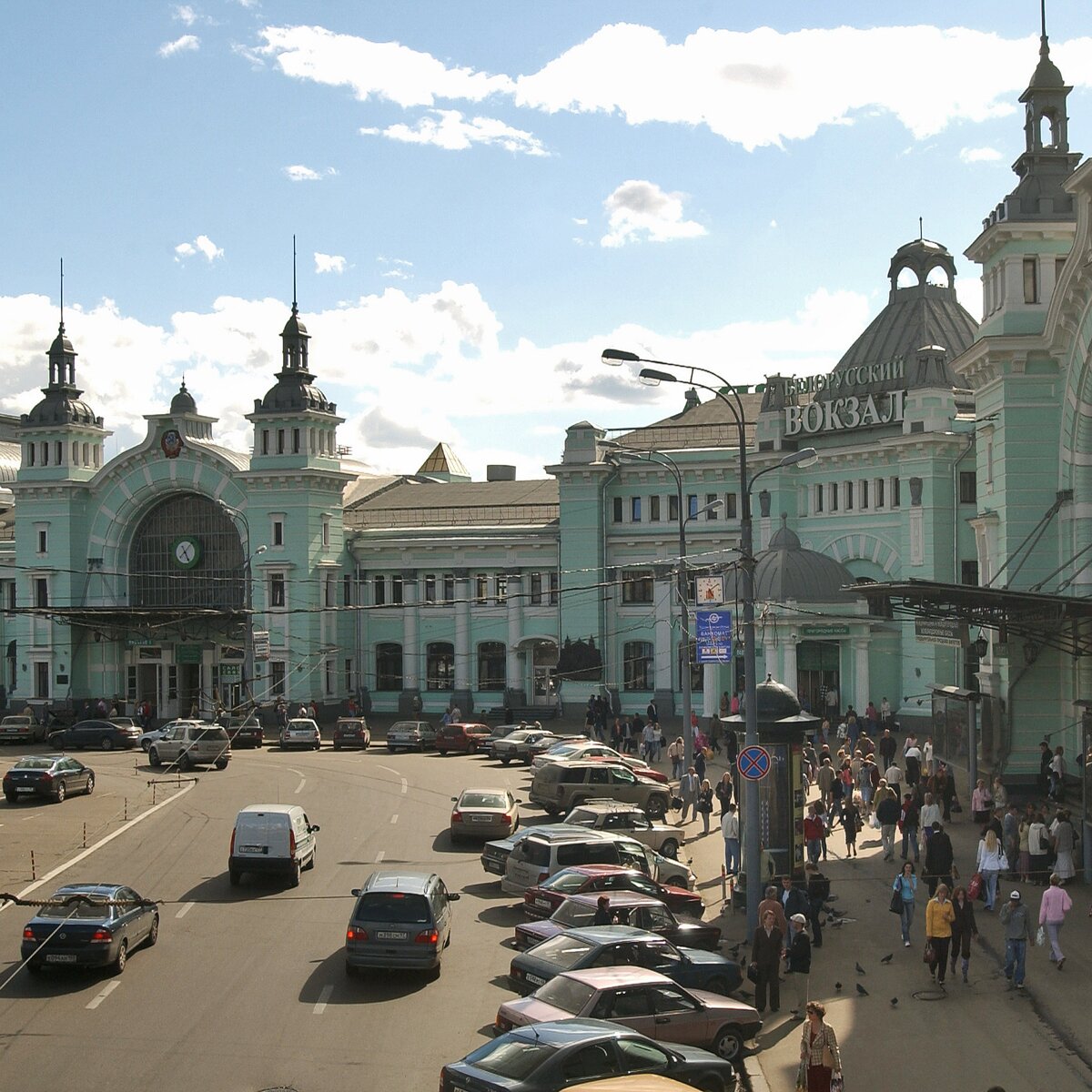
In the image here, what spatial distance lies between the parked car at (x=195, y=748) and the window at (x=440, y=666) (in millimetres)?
19185

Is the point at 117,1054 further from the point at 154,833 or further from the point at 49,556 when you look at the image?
the point at 49,556

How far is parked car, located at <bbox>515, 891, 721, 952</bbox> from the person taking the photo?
66.3ft

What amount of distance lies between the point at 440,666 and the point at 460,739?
581 inches

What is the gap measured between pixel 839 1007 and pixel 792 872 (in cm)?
620

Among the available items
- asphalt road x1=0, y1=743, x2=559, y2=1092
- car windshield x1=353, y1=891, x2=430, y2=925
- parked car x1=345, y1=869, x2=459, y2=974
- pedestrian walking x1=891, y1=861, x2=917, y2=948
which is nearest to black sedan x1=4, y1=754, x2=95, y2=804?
asphalt road x1=0, y1=743, x2=559, y2=1092

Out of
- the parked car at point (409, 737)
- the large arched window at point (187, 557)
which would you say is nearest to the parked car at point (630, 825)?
the parked car at point (409, 737)

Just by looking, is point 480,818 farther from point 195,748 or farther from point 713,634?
point 195,748

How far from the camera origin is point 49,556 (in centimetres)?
7025

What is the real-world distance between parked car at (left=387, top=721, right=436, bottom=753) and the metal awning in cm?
2595

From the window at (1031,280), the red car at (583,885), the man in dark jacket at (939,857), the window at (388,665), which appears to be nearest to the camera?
the red car at (583,885)

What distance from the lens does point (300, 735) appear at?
180 ft

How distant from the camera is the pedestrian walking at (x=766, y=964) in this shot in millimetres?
18719

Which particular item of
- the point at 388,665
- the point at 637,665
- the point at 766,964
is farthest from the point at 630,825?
the point at 388,665

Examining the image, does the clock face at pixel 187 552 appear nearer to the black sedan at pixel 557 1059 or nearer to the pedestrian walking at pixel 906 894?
the pedestrian walking at pixel 906 894
